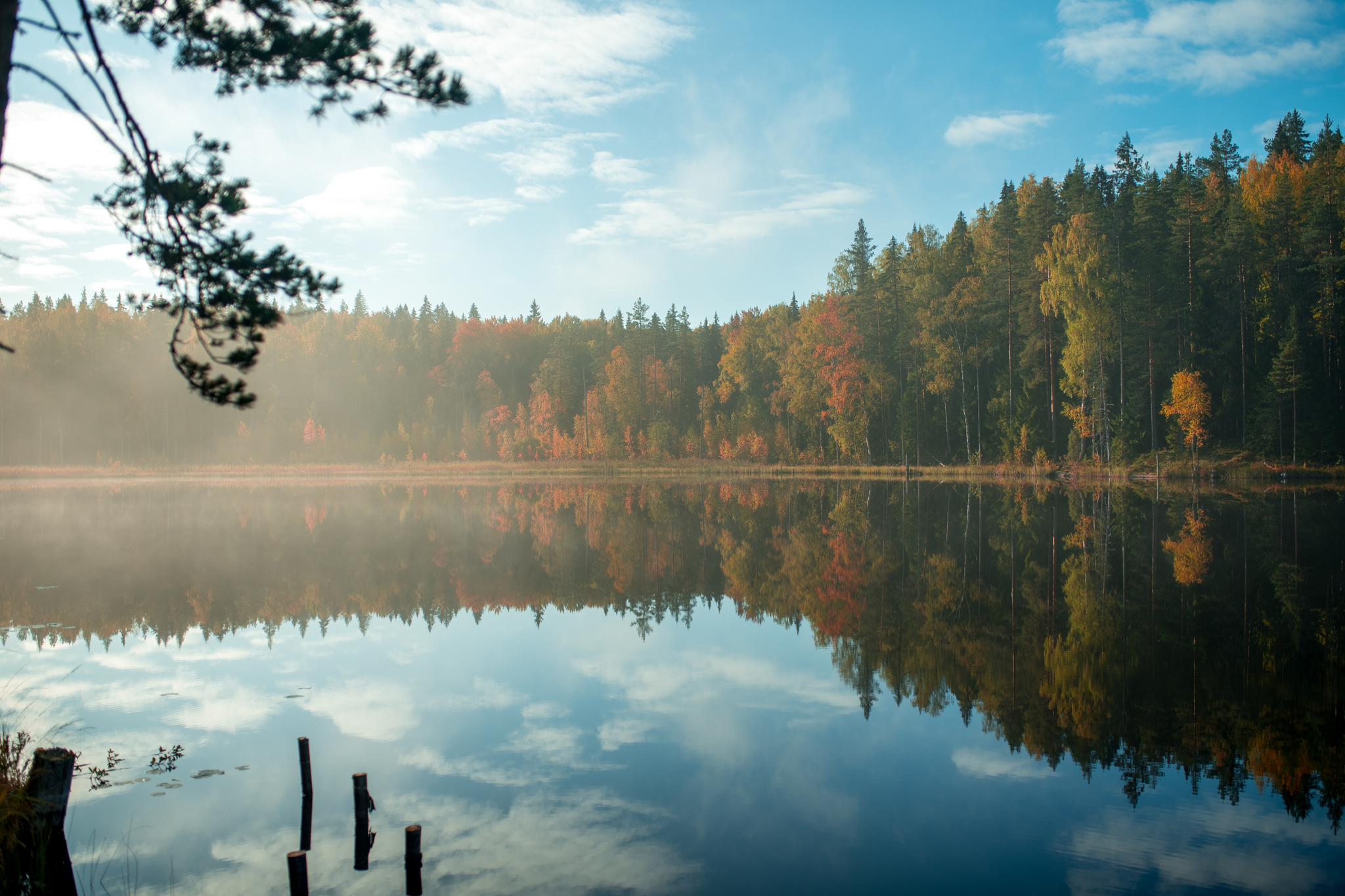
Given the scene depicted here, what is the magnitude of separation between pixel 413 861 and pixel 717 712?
5.42 meters

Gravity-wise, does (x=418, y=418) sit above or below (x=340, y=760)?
above

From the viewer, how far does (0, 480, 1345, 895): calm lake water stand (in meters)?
7.15

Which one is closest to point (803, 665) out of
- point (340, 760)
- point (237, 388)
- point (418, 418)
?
point (340, 760)

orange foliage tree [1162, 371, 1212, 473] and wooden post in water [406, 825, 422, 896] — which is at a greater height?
orange foliage tree [1162, 371, 1212, 473]

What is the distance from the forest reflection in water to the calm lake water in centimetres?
9

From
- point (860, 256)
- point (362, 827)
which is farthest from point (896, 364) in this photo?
point (362, 827)

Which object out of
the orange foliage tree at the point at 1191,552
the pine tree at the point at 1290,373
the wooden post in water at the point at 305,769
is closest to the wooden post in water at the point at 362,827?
the wooden post in water at the point at 305,769

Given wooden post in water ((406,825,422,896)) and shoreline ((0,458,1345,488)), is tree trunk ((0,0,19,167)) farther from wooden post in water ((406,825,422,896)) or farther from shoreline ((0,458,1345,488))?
shoreline ((0,458,1345,488))

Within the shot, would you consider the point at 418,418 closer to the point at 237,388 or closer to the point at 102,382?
Result: the point at 102,382

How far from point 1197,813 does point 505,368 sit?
331 ft

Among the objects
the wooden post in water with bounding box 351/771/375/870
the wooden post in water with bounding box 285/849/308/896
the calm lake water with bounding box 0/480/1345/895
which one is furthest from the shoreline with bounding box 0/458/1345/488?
the wooden post in water with bounding box 285/849/308/896

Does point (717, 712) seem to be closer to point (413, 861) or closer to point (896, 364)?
point (413, 861)

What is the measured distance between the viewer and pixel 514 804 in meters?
8.30

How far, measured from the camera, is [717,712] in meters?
11.1
